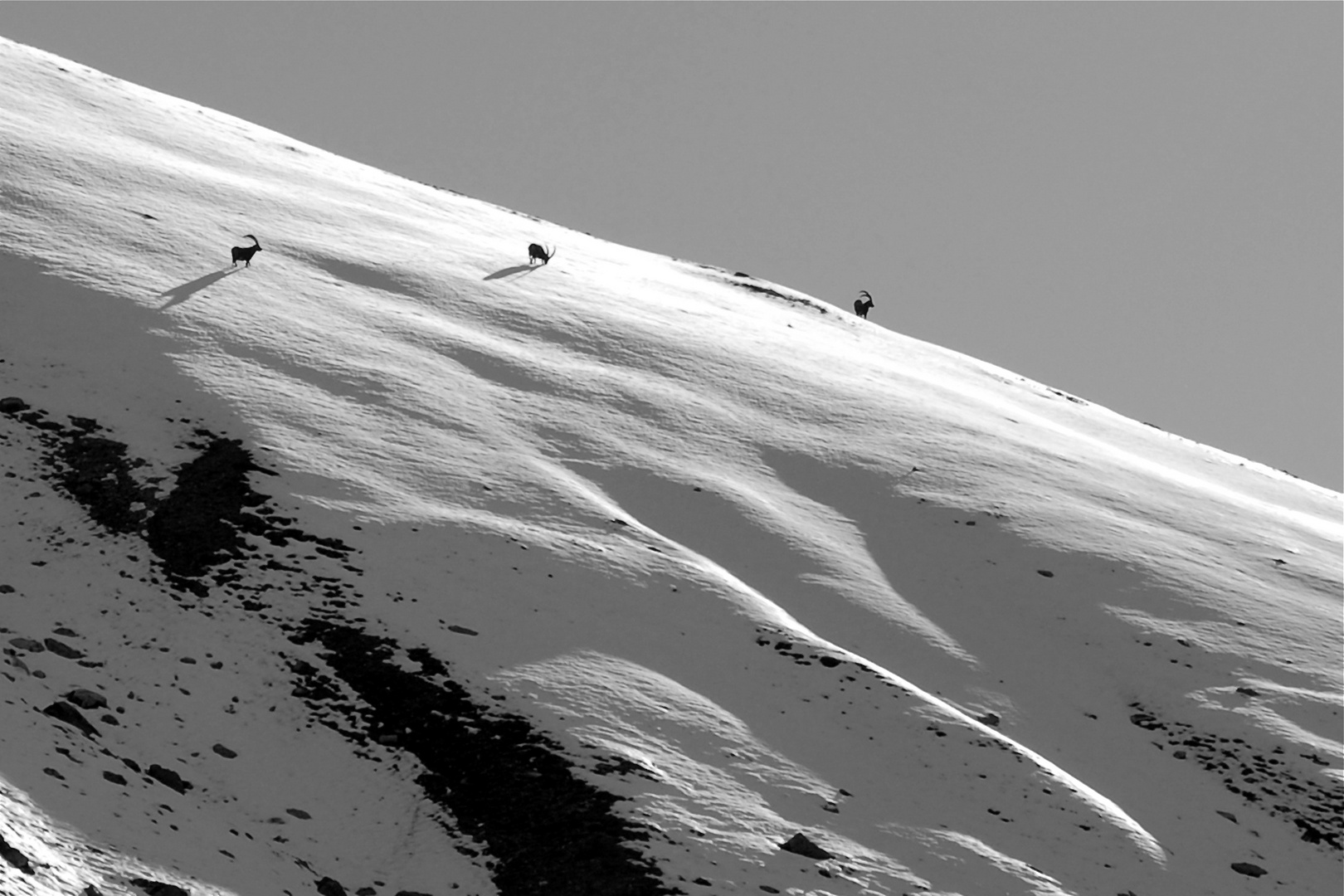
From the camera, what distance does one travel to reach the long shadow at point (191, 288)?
30.3 metres

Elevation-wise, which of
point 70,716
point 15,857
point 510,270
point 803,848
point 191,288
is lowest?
point 15,857

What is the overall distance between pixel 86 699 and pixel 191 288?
14497 mm

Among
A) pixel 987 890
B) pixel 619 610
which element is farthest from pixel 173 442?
pixel 987 890

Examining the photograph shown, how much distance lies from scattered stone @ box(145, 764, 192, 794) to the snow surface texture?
39mm

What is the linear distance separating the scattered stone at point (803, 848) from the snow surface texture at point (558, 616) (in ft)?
0.32

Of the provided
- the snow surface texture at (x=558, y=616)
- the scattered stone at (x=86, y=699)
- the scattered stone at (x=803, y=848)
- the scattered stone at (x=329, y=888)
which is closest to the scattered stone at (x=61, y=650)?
the snow surface texture at (x=558, y=616)

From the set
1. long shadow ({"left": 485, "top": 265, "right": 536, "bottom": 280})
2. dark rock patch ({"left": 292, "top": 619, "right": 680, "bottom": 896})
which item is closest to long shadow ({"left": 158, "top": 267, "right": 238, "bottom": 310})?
long shadow ({"left": 485, "top": 265, "right": 536, "bottom": 280})

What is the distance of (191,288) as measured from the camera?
31562mm

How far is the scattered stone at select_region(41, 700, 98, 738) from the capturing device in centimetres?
1856

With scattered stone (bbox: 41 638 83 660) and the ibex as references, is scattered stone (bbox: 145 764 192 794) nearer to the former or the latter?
scattered stone (bbox: 41 638 83 660)

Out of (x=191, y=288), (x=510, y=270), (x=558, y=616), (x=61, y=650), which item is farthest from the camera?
(x=510, y=270)

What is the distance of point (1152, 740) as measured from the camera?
81.4 ft

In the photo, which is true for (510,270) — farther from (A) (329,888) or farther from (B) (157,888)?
(B) (157,888)

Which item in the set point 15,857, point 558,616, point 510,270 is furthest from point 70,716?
point 510,270
